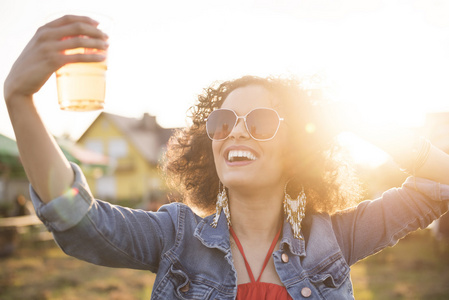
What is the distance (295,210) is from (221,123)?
1.98 ft

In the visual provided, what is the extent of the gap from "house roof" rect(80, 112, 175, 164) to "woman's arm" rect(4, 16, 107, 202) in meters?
32.8

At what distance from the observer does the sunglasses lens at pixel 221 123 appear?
87.7 inches

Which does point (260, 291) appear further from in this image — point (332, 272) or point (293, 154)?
point (293, 154)

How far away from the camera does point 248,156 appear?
2166mm

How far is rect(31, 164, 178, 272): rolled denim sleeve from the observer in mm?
1534

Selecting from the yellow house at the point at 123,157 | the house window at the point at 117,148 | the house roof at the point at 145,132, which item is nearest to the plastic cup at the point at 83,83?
the yellow house at the point at 123,157

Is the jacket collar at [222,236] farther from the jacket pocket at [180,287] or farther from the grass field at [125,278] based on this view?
the grass field at [125,278]

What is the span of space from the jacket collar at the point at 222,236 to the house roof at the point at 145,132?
105 ft

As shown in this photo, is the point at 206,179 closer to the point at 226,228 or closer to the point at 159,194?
the point at 226,228

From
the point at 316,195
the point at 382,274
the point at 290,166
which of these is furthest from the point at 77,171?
the point at 382,274

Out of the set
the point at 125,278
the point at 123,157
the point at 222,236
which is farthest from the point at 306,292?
the point at 123,157

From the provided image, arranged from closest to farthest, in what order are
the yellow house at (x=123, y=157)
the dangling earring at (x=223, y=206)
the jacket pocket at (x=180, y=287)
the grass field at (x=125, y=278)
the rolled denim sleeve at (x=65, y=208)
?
the rolled denim sleeve at (x=65, y=208)
the jacket pocket at (x=180, y=287)
the dangling earring at (x=223, y=206)
the grass field at (x=125, y=278)
the yellow house at (x=123, y=157)

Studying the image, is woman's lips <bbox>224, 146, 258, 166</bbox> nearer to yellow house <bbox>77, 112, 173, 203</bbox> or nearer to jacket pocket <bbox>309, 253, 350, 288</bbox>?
jacket pocket <bbox>309, 253, 350, 288</bbox>

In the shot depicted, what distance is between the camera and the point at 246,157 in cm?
217
